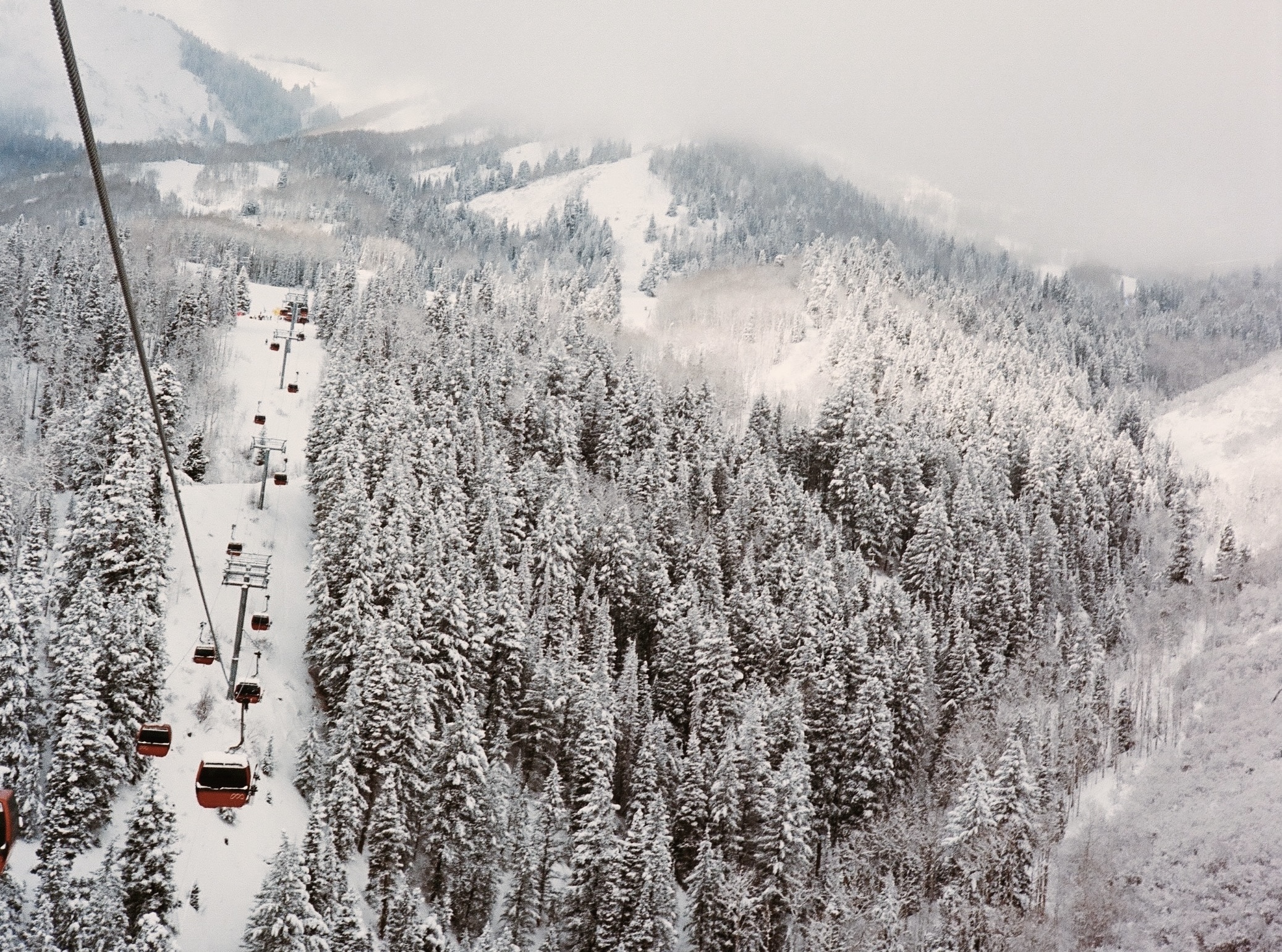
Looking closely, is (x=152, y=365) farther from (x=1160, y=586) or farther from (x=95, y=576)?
(x=1160, y=586)

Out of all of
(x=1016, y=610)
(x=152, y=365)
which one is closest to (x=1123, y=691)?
(x=1016, y=610)

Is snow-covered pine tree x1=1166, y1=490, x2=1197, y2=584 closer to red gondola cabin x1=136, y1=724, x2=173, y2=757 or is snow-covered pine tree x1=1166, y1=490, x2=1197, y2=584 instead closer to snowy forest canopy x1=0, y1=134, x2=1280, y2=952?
snowy forest canopy x1=0, y1=134, x2=1280, y2=952

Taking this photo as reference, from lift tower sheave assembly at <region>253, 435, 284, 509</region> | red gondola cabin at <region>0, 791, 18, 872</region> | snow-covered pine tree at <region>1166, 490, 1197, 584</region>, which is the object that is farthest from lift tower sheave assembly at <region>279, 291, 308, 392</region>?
snow-covered pine tree at <region>1166, 490, 1197, 584</region>

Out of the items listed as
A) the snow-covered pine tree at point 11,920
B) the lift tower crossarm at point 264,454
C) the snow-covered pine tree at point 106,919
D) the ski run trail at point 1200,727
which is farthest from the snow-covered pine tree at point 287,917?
the ski run trail at point 1200,727

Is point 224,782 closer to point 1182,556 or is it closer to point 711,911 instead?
point 711,911

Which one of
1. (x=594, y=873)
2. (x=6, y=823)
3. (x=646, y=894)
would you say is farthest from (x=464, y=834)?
(x=6, y=823)

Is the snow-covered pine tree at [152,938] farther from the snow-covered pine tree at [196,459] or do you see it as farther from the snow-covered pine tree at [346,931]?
the snow-covered pine tree at [196,459]
